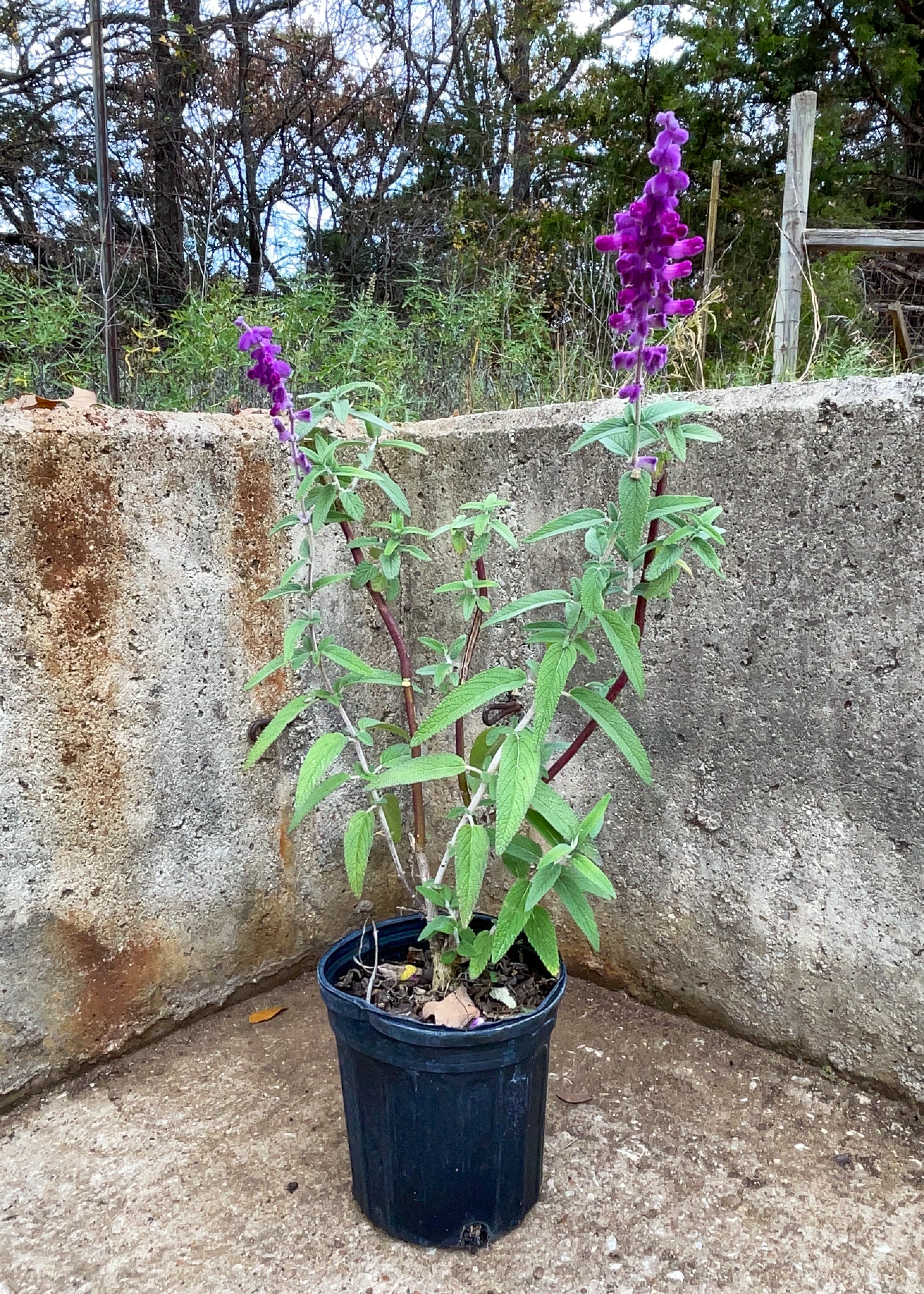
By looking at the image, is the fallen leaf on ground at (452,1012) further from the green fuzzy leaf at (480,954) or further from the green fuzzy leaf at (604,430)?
the green fuzzy leaf at (604,430)

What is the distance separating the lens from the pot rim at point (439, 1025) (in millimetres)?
1350

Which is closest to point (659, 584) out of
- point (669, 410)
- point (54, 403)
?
point (669, 410)

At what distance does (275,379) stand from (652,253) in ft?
2.26

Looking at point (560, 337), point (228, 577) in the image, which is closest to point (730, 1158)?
point (228, 577)

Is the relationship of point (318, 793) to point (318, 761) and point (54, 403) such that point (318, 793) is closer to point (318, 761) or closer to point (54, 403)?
point (318, 761)

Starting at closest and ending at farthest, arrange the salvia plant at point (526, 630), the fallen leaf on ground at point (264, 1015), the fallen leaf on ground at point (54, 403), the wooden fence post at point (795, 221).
Answer: 1. the salvia plant at point (526, 630)
2. the fallen leaf on ground at point (54, 403)
3. the fallen leaf on ground at point (264, 1015)
4. the wooden fence post at point (795, 221)

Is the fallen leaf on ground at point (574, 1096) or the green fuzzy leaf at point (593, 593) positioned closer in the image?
the green fuzzy leaf at point (593, 593)

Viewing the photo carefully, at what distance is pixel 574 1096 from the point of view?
1.85 meters

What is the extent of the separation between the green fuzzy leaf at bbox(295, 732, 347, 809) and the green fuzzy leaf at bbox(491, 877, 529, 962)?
0.39m

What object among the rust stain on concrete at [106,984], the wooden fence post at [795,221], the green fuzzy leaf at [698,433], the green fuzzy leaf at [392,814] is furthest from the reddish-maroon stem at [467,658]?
the wooden fence post at [795,221]

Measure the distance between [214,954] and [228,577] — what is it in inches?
37.7

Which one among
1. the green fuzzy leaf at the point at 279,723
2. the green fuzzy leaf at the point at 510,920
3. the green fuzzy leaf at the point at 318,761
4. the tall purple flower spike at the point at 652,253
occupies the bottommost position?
the green fuzzy leaf at the point at 510,920

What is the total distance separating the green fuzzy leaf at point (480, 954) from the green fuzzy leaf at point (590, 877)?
0.21 metres

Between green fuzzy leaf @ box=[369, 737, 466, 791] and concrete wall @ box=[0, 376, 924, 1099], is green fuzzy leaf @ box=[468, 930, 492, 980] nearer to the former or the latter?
green fuzzy leaf @ box=[369, 737, 466, 791]
